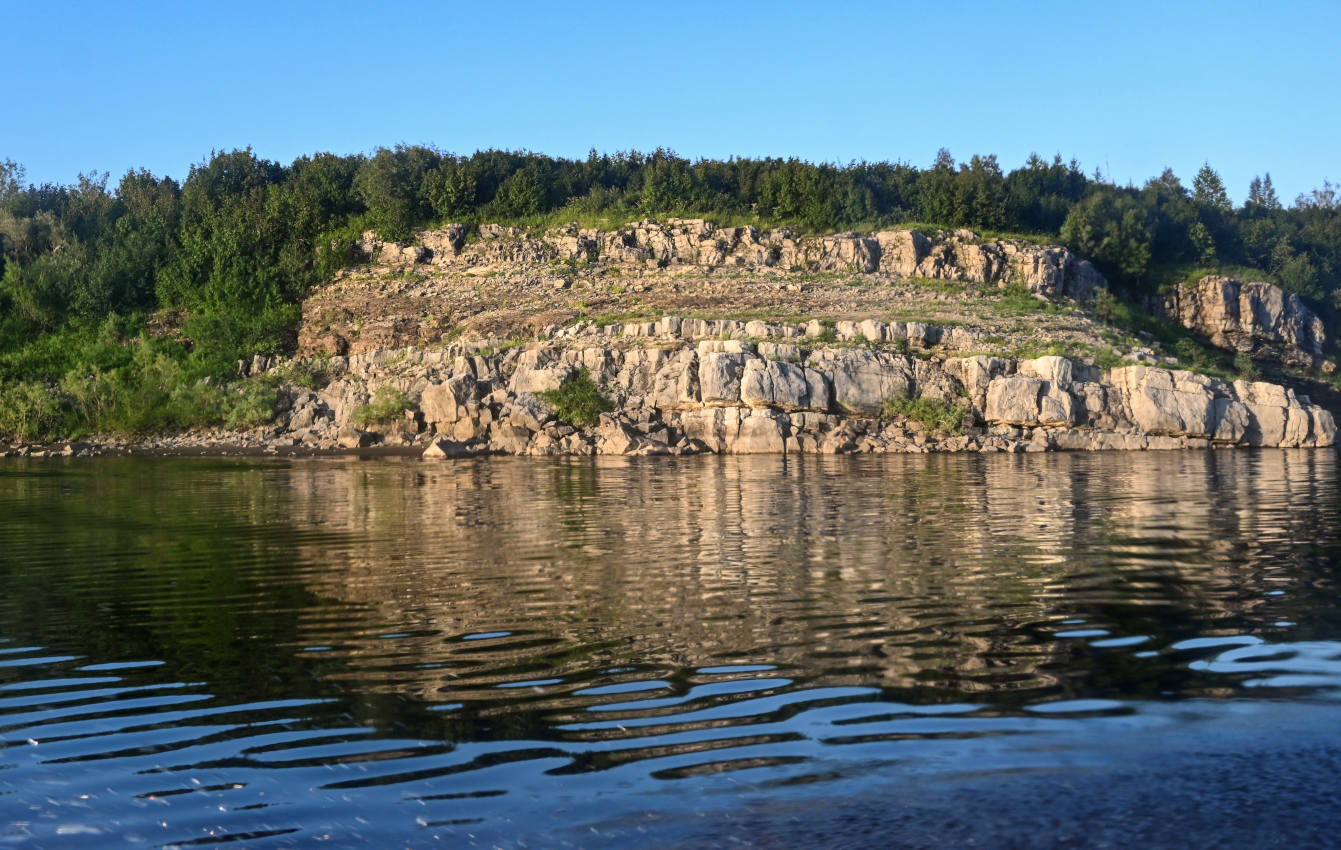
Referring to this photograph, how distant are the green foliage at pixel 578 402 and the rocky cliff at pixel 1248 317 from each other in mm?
38499

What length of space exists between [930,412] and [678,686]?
35.5m

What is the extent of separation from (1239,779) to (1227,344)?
64.1m

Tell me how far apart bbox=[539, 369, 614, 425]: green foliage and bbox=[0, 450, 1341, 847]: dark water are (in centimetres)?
2464

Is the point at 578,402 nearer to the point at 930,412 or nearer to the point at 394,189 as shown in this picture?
the point at 930,412

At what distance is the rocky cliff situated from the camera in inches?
2500

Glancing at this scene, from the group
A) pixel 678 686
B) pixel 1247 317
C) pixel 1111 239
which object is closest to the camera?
pixel 678 686

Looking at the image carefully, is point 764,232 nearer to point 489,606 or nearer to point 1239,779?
point 489,606

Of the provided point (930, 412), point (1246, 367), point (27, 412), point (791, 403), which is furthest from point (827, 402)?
point (27, 412)

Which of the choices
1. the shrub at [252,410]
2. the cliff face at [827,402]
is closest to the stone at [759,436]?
the cliff face at [827,402]

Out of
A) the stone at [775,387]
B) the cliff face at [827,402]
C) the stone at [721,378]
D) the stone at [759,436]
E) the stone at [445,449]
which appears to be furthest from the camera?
the stone at [721,378]

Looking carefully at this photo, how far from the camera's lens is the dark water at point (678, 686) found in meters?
6.15

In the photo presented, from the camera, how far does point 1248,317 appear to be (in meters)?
64.1

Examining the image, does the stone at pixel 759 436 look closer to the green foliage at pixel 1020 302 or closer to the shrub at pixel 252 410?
the green foliage at pixel 1020 302

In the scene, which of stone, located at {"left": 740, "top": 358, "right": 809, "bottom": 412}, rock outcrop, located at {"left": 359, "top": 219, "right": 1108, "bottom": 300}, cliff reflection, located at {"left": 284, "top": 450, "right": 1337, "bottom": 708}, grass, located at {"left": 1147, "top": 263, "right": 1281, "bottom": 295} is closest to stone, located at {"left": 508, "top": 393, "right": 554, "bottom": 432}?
stone, located at {"left": 740, "top": 358, "right": 809, "bottom": 412}
